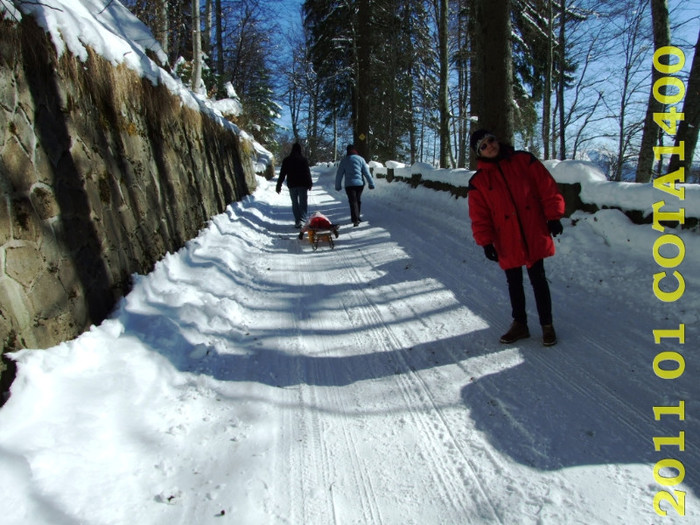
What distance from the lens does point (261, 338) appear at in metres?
3.79

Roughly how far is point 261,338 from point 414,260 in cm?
289

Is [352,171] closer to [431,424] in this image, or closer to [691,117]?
[691,117]

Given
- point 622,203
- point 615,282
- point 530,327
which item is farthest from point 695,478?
point 622,203

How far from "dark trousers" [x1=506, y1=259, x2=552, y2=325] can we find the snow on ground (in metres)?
0.23

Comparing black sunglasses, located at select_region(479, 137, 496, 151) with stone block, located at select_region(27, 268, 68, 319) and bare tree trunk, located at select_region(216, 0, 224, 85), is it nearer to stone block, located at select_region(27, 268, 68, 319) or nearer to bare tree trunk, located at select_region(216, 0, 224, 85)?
stone block, located at select_region(27, 268, 68, 319)

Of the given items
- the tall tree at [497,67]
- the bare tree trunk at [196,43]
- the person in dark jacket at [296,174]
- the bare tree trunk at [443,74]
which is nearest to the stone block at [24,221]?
the person in dark jacket at [296,174]

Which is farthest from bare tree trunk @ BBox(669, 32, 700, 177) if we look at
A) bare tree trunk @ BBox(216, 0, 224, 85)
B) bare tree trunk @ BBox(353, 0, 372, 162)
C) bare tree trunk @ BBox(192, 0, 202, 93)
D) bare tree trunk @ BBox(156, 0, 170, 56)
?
bare tree trunk @ BBox(216, 0, 224, 85)

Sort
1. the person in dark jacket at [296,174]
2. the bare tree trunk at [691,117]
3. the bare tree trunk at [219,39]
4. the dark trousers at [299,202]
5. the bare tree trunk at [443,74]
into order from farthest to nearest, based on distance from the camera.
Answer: the bare tree trunk at [219,39] → the bare tree trunk at [443,74] → the dark trousers at [299,202] → the person in dark jacket at [296,174] → the bare tree trunk at [691,117]

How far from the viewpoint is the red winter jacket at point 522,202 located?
3.19m

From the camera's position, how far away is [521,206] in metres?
3.20

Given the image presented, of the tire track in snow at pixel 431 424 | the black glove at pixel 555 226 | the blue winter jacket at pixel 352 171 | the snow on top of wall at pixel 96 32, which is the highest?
the snow on top of wall at pixel 96 32

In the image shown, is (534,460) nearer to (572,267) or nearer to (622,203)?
(572,267)

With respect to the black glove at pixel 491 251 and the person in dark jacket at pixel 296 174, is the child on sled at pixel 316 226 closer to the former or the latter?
the person in dark jacket at pixel 296 174

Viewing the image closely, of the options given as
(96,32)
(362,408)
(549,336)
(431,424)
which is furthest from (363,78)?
(431,424)
